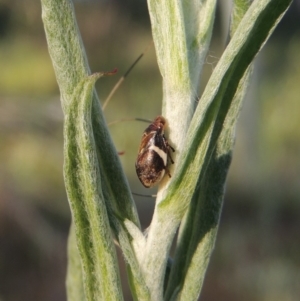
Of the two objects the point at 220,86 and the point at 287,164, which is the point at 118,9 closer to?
the point at 287,164

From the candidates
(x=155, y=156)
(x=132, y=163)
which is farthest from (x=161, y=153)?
(x=132, y=163)

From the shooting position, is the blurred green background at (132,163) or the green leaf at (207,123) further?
the blurred green background at (132,163)

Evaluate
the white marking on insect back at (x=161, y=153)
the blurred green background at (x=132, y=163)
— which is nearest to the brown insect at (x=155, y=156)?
the white marking on insect back at (x=161, y=153)

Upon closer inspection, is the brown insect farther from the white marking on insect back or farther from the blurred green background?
the blurred green background

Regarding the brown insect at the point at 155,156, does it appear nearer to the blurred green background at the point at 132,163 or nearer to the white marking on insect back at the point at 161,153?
the white marking on insect back at the point at 161,153

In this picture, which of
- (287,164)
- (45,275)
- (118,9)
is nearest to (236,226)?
(287,164)

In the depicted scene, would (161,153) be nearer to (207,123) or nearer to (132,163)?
(207,123)

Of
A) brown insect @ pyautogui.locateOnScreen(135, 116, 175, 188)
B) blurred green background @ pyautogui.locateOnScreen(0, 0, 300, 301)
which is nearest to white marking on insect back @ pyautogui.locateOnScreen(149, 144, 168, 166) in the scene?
brown insect @ pyautogui.locateOnScreen(135, 116, 175, 188)
